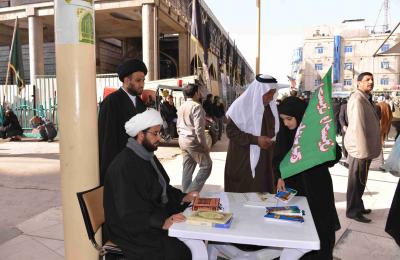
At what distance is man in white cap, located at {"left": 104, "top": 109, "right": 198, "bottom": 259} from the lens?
7.55 ft

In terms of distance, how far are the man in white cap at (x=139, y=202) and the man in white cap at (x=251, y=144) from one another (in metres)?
1.17

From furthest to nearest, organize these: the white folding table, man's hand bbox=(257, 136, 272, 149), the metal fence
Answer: the metal fence < man's hand bbox=(257, 136, 272, 149) < the white folding table

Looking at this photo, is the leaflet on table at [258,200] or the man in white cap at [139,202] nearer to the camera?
the man in white cap at [139,202]

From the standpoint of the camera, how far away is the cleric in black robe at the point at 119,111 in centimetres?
310

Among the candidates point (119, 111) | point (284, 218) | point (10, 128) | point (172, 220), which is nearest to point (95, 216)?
point (172, 220)

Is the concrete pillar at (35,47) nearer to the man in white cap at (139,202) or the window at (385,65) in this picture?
the man in white cap at (139,202)

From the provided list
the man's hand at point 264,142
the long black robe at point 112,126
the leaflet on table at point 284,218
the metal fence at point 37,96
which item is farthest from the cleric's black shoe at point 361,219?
the metal fence at point 37,96

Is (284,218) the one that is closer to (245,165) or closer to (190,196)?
(190,196)

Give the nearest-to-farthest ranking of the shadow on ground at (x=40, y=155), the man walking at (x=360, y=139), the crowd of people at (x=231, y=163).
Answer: the crowd of people at (x=231, y=163) → the man walking at (x=360, y=139) → the shadow on ground at (x=40, y=155)

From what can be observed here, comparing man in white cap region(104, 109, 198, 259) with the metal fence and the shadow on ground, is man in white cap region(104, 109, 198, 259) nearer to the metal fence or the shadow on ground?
the shadow on ground

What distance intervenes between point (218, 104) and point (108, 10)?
768cm

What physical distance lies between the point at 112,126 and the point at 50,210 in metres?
2.66

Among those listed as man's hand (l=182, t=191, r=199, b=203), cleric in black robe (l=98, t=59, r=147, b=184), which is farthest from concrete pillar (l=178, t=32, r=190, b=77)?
man's hand (l=182, t=191, r=199, b=203)

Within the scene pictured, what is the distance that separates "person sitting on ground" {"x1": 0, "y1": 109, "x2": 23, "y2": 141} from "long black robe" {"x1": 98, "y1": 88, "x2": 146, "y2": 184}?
11.9 meters
